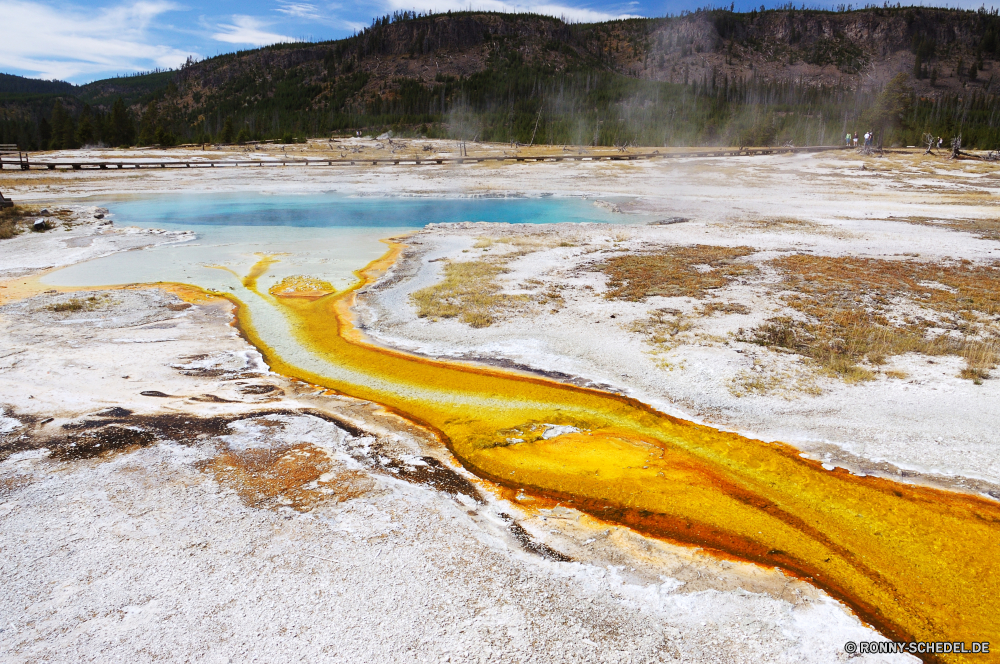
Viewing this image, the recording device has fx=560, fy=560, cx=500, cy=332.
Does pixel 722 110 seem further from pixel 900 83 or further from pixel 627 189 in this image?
pixel 627 189

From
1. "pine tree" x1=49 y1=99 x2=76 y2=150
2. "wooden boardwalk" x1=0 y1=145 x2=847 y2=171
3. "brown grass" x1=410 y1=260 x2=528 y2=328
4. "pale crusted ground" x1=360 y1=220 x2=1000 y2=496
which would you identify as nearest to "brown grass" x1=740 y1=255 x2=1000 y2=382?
"pale crusted ground" x1=360 y1=220 x2=1000 y2=496

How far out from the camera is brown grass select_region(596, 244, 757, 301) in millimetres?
10234

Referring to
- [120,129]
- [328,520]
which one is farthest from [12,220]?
[120,129]

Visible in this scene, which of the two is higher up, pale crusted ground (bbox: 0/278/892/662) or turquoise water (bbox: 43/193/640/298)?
turquoise water (bbox: 43/193/640/298)

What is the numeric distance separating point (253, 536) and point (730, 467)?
4.05m

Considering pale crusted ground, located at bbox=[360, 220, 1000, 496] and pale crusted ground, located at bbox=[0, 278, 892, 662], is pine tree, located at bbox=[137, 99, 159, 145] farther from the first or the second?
pale crusted ground, located at bbox=[0, 278, 892, 662]

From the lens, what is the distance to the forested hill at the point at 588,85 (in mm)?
74062

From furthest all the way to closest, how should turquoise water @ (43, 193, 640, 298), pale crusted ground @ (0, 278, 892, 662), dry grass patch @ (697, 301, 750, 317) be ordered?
turquoise water @ (43, 193, 640, 298) → dry grass patch @ (697, 301, 750, 317) → pale crusted ground @ (0, 278, 892, 662)

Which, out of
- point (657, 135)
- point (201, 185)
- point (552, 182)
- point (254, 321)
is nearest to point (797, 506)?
point (254, 321)

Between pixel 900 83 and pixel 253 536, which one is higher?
pixel 900 83

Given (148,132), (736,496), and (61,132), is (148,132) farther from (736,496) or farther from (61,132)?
(736,496)

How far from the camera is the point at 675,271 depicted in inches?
461

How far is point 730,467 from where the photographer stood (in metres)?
5.12

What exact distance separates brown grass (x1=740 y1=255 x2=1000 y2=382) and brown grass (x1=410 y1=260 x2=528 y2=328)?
393 cm
